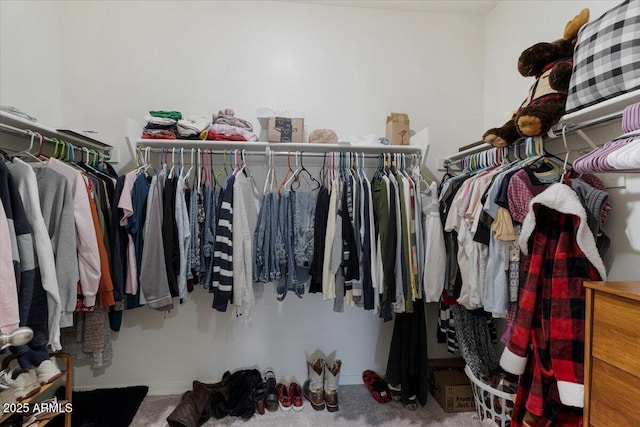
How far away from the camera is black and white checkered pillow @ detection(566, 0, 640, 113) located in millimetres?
998

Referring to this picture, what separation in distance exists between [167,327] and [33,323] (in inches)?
37.9

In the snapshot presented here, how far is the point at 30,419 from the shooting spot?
4.51 ft

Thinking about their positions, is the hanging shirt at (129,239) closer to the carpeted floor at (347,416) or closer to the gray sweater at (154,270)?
the gray sweater at (154,270)

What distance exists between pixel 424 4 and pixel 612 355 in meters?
2.35

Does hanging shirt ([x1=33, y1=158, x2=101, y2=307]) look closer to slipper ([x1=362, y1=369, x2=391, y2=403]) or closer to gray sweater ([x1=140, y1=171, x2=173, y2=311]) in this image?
gray sweater ([x1=140, y1=171, x2=173, y2=311])

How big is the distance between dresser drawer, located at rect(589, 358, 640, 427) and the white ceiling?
235 centimetres

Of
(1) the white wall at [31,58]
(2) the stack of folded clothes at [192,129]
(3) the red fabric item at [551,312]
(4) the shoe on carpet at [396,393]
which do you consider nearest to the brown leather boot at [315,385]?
(4) the shoe on carpet at [396,393]

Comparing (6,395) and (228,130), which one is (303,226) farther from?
(6,395)

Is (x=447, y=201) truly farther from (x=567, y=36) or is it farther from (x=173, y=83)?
(x=173, y=83)

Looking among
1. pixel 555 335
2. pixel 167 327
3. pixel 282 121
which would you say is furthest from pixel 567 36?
pixel 167 327

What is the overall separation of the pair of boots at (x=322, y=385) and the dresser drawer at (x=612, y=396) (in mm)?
1409

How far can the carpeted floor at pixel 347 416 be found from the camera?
1789 mm

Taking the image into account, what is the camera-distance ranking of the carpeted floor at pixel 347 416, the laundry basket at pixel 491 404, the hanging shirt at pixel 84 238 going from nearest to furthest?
the hanging shirt at pixel 84 238, the laundry basket at pixel 491 404, the carpeted floor at pixel 347 416

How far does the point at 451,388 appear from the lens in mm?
1878
